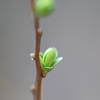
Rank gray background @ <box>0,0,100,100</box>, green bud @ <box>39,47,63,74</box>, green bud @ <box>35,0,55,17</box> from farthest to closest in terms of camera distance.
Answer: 1. gray background @ <box>0,0,100,100</box>
2. green bud @ <box>39,47,63,74</box>
3. green bud @ <box>35,0,55,17</box>

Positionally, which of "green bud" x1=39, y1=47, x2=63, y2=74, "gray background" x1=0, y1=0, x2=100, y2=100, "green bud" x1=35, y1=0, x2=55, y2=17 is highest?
"gray background" x1=0, y1=0, x2=100, y2=100

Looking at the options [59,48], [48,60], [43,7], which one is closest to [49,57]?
[48,60]

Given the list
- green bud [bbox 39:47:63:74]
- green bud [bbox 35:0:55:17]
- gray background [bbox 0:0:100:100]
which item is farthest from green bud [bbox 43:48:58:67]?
gray background [bbox 0:0:100:100]

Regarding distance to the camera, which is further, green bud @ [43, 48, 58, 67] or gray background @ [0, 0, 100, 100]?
gray background @ [0, 0, 100, 100]

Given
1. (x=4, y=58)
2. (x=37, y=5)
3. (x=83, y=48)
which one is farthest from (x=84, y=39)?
(x=37, y=5)

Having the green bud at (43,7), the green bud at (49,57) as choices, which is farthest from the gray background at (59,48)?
the green bud at (43,7)

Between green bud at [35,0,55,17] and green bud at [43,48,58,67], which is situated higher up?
green bud at [35,0,55,17]

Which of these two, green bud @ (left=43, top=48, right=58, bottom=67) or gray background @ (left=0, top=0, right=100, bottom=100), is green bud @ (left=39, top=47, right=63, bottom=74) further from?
gray background @ (left=0, top=0, right=100, bottom=100)

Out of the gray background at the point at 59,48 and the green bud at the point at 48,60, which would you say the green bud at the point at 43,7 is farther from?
the gray background at the point at 59,48
